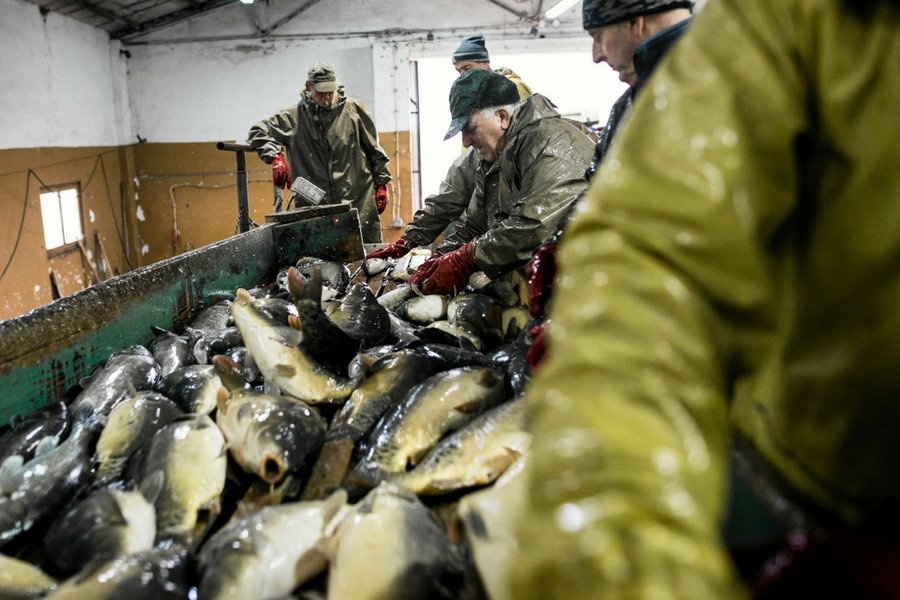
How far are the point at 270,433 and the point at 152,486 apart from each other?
40 centimetres

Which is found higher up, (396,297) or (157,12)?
(157,12)

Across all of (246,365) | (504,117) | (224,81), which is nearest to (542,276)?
(246,365)

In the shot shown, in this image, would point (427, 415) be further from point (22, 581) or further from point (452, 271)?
point (452, 271)

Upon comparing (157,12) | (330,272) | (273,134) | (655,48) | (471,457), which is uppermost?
(157,12)

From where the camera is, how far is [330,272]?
5.04 metres

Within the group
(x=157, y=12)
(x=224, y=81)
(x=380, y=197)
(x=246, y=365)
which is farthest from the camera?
(x=224, y=81)

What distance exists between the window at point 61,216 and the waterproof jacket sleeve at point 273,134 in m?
3.95

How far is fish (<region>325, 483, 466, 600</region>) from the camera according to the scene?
1638mm

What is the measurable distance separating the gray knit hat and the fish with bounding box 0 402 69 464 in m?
2.81

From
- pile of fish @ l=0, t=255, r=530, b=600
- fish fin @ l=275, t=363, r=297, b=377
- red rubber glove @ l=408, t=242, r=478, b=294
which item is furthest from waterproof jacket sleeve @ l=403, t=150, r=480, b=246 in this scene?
fish fin @ l=275, t=363, r=297, b=377

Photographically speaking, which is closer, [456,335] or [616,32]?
[616,32]

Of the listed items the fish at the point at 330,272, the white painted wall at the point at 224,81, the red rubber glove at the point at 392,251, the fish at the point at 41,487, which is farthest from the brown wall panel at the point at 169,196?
the fish at the point at 41,487

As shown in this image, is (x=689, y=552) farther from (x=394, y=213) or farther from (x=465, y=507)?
(x=394, y=213)

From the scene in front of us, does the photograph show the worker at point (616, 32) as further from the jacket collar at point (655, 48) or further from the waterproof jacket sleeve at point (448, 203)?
the waterproof jacket sleeve at point (448, 203)
